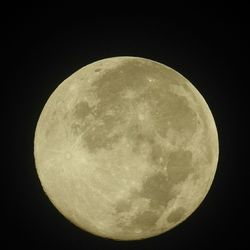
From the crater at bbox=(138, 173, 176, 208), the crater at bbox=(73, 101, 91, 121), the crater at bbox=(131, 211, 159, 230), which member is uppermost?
the crater at bbox=(73, 101, 91, 121)

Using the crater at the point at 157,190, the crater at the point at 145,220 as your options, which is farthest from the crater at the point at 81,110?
the crater at the point at 145,220

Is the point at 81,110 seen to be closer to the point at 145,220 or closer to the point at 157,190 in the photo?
the point at 157,190

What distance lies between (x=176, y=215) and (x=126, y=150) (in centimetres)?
118

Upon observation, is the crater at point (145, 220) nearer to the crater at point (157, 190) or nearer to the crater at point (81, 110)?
the crater at point (157, 190)

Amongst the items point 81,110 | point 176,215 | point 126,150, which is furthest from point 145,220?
point 81,110

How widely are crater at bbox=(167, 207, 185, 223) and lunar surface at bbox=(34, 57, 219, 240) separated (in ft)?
0.06

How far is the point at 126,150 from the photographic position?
4.61m

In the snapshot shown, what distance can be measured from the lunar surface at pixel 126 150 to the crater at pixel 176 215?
0.06 feet

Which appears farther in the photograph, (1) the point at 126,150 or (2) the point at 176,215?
(2) the point at 176,215

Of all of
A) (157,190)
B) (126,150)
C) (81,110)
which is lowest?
(157,190)

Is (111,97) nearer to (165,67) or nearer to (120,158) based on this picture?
(120,158)

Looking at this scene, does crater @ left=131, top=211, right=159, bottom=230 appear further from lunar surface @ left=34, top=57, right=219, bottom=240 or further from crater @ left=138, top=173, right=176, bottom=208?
crater @ left=138, top=173, right=176, bottom=208

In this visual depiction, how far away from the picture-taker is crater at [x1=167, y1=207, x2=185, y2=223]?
5079mm

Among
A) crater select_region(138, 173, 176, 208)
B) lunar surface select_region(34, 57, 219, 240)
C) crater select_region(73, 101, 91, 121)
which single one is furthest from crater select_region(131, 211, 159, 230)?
crater select_region(73, 101, 91, 121)
